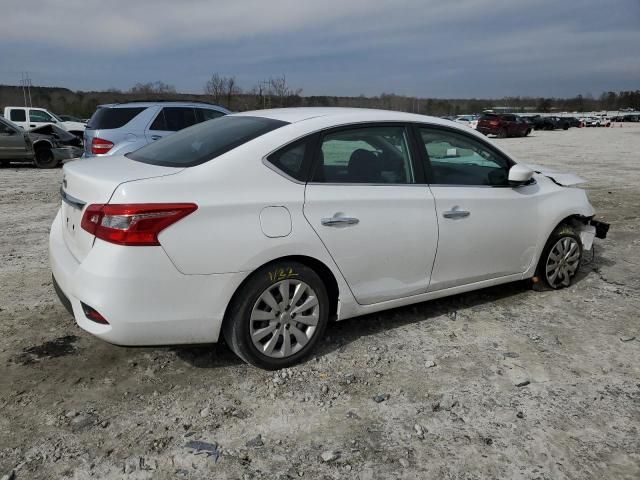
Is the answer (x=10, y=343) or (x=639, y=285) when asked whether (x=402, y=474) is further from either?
(x=639, y=285)

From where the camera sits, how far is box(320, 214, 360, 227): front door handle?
3391 mm

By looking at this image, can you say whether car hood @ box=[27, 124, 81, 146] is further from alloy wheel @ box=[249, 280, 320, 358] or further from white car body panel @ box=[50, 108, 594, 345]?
alloy wheel @ box=[249, 280, 320, 358]

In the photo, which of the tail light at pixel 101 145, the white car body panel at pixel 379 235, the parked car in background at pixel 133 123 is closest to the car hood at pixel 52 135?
the parked car in background at pixel 133 123

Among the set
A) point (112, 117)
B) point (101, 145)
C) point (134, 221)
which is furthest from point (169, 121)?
point (134, 221)

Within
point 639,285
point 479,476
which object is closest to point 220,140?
point 479,476

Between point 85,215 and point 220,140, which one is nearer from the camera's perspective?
point 85,215

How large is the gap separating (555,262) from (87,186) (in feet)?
12.9

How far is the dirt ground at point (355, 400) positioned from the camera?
8.67 feet

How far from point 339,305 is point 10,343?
229 centimetres

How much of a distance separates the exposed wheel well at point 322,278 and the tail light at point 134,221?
57 centimetres

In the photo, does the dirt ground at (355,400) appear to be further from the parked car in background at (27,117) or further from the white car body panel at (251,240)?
the parked car in background at (27,117)

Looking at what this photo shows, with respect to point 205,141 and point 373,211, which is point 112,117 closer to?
point 205,141

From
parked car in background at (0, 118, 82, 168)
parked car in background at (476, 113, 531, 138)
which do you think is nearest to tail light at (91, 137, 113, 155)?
parked car in background at (0, 118, 82, 168)

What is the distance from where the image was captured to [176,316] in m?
3.04
